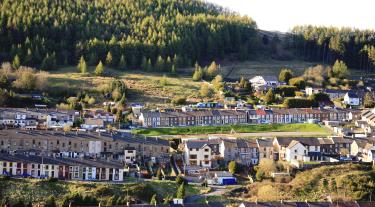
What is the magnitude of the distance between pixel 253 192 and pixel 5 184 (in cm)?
1327

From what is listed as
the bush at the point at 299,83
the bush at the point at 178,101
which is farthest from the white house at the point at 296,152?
the bush at the point at 299,83

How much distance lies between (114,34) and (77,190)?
45.1m

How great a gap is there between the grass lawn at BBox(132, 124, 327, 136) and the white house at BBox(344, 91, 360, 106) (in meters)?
9.98

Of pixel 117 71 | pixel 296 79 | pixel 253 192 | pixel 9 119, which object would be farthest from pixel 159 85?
pixel 253 192

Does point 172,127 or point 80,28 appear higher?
point 80,28

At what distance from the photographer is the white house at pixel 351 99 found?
63072 millimetres

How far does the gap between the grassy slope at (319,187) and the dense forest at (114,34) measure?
113 feet

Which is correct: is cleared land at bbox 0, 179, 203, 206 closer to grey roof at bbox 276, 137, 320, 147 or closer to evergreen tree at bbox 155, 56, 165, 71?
grey roof at bbox 276, 137, 320, 147

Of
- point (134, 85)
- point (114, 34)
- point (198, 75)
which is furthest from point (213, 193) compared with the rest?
point (114, 34)

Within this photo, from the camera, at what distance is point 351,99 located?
6338 centimetres

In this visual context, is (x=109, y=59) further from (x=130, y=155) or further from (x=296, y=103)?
(x=130, y=155)

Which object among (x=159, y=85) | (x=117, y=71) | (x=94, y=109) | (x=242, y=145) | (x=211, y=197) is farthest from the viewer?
(x=117, y=71)

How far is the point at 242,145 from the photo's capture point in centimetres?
4600

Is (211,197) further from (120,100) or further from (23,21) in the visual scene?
(23,21)
